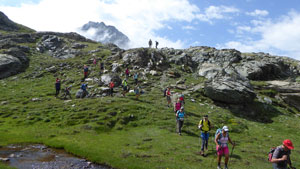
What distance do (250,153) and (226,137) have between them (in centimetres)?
770

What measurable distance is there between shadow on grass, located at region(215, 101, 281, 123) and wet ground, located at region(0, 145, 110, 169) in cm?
3075

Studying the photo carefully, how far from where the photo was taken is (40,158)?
17516 millimetres

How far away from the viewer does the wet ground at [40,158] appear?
52.6 feet

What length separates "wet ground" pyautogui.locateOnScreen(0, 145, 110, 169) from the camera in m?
16.0

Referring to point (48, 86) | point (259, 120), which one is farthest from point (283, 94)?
point (48, 86)

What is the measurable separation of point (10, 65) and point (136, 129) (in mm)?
62392

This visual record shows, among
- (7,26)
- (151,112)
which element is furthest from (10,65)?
(7,26)

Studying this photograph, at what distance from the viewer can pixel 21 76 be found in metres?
63.4

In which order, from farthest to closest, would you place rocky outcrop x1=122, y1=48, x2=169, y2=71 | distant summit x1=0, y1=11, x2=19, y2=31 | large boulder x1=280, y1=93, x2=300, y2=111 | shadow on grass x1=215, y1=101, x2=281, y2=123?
distant summit x1=0, y1=11, x2=19, y2=31
rocky outcrop x1=122, y1=48, x2=169, y2=71
large boulder x1=280, y1=93, x2=300, y2=111
shadow on grass x1=215, y1=101, x2=281, y2=123

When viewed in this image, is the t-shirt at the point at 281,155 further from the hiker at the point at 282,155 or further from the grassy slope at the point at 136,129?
the grassy slope at the point at 136,129

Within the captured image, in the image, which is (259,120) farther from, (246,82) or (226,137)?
(226,137)

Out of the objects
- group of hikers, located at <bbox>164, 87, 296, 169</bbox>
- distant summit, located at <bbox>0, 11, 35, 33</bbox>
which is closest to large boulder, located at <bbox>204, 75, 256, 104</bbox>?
group of hikers, located at <bbox>164, 87, 296, 169</bbox>

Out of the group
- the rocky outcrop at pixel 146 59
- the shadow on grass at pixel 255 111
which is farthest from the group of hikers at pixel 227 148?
the rocky outcrop at pixel 146 59

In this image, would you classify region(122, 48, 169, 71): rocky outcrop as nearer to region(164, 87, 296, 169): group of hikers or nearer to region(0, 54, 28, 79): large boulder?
region(0, 54, 28, 79): large boulder
